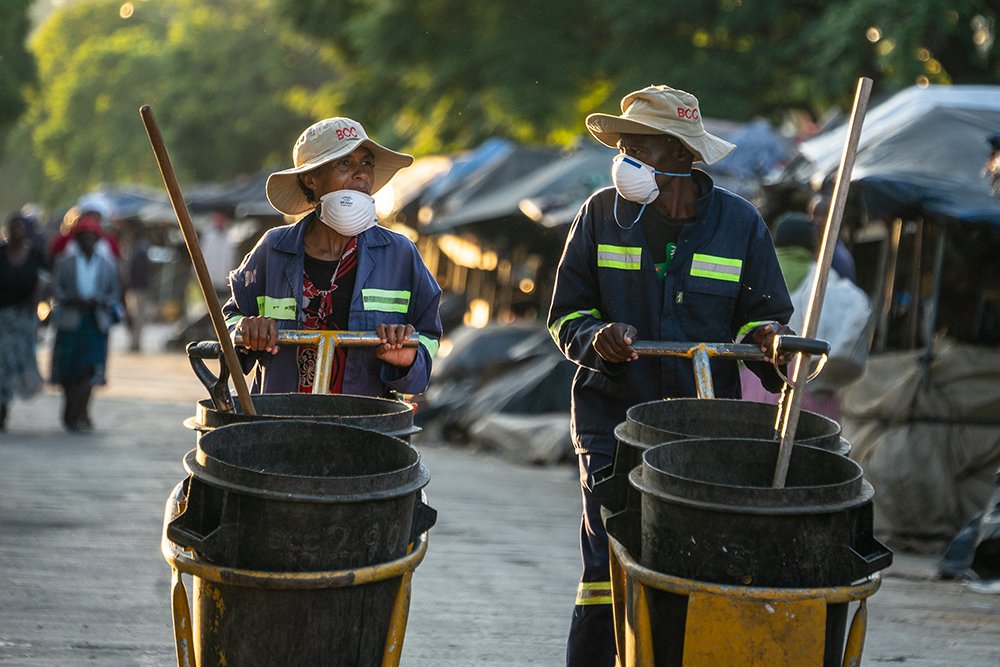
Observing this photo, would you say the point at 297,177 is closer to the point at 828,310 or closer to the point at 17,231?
the point at 828,310

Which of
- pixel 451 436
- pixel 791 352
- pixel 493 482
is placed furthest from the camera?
pixel 451 436

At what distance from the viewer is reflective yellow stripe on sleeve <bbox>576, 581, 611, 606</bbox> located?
176 inches

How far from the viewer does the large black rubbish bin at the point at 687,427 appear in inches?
155

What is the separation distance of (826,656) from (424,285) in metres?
1.97

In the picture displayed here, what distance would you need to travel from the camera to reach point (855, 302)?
782 centimetres

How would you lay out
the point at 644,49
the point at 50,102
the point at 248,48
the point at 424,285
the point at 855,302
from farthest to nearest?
the point at 50,102 → the point at 248,48 → the point at 644,49 → the point at 855,302 → the point at 424,285

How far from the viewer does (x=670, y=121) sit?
14.9 feet

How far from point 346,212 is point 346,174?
220 millimetres

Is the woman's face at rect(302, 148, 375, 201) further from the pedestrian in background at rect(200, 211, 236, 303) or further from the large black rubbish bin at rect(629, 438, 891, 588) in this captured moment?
the pedestrian in background at rect(200, 211, 236, 303)

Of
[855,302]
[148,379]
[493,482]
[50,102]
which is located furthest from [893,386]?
[50,102]

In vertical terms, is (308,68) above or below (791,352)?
above

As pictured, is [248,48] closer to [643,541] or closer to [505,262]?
[505,262]

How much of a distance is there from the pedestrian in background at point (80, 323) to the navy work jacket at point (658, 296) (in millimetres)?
9731

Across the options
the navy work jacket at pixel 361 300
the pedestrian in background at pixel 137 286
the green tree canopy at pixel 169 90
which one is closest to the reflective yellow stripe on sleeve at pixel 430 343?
the navy work jacket at pixel 361 300
